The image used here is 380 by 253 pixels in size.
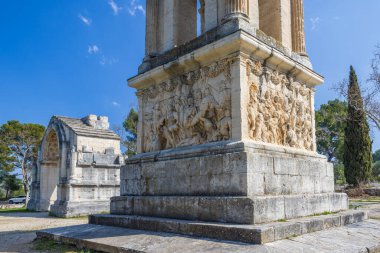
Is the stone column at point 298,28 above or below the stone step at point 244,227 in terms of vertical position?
above

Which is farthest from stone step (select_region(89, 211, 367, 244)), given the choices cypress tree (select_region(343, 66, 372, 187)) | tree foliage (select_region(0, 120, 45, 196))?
tree foliage (select_region(0, 120, 45, 196))

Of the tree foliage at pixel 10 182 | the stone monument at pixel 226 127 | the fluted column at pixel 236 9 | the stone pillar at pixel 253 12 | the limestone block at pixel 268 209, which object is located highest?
the stone pillar at pixel 253 12

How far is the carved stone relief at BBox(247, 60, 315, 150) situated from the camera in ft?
19.8

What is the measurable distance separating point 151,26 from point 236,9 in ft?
9.66

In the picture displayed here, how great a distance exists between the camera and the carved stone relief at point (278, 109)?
19.8ft

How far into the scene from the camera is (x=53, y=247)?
19.7 feet

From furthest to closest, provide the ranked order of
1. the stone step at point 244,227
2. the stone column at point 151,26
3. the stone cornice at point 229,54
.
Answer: the stone column at point 151,26 < the stone cornice at point 229,54 < the stone step at point 244,227

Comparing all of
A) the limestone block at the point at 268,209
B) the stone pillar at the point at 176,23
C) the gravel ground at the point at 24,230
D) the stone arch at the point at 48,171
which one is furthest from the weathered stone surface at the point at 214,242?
the stone arch at the point at 48,171

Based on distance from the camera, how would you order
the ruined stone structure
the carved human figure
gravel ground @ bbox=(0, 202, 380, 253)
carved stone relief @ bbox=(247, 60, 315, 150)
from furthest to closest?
the ruined stone structure < gravel ground @ bbox=(0, 202, 380, 253) < the carved human figure < carved stone relief @ bbox=(247, 60, 315, 150)

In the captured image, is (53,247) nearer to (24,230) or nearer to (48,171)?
(24,230)

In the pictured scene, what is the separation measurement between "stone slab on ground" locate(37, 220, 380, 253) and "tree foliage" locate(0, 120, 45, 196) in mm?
31684

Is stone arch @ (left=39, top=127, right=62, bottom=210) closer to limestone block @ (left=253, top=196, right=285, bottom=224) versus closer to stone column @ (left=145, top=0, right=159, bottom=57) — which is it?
stone column @ (left=145, top=0, right=159, bottom=57)

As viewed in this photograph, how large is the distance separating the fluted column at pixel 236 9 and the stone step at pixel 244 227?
12.1ft

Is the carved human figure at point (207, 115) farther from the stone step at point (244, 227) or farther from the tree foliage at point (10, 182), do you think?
the tree foliage at point (10, 182)
